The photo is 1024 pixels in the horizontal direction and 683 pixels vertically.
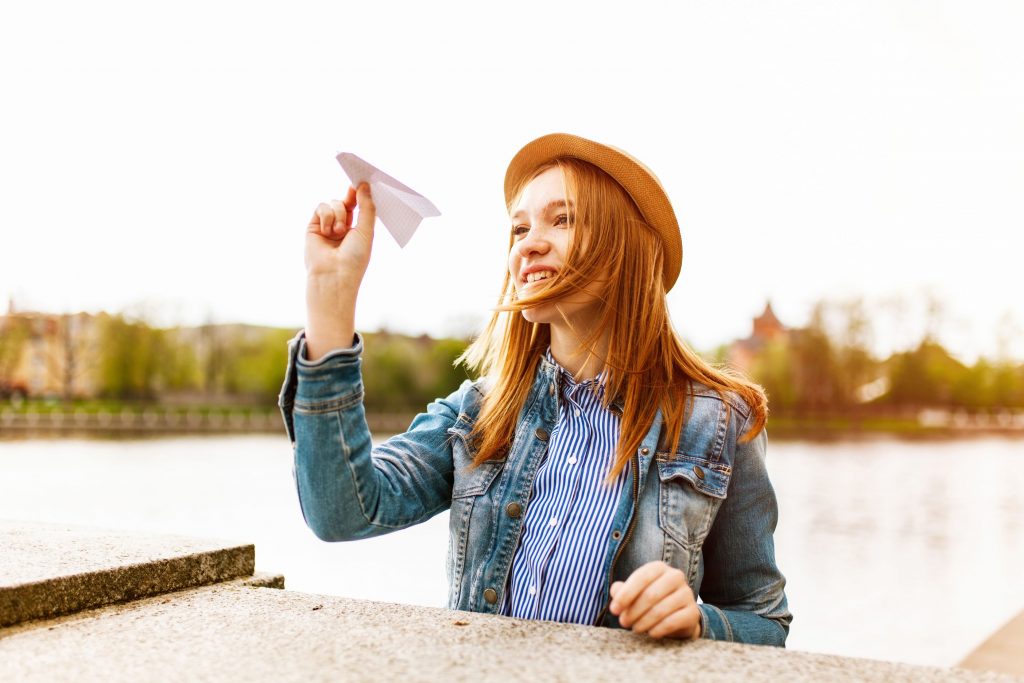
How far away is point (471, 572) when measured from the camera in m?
1.73

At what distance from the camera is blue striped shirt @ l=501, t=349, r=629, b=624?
64.0 inches

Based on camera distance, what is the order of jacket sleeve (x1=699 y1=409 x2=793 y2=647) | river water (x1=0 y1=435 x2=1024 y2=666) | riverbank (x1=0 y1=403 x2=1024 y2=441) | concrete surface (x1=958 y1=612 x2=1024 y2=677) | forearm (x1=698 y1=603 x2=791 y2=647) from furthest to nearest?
1. riverbank (x1=0 y1=403 x2=1024 y2=441)
2. river water (x1=0 y1=435 x2=1024 y2=666)
3. concrete surface (x1=958 y1=612 x2=1024 y2=677)
4. jacket sleeve (x1=699 y1=409 x2=793 y2=647)
5. forearm (x1=698 y1=603 x2=791 y2=647)

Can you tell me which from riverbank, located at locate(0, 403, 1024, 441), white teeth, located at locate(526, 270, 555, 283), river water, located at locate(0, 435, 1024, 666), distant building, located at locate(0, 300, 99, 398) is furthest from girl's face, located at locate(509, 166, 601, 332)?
distant building, located at locate(0, 300, 99, 398)

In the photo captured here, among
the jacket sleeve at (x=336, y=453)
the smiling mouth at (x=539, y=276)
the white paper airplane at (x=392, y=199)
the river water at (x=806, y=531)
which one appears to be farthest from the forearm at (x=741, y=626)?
the river water at (x=806, y=531)

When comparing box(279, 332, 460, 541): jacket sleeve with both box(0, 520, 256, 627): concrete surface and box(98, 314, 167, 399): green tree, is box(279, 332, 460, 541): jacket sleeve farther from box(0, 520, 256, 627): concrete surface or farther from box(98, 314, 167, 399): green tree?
box(98, 314, 167, 399): green tree

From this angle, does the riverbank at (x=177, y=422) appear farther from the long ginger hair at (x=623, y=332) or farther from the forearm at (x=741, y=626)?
the forearm at (x=741, y=626)

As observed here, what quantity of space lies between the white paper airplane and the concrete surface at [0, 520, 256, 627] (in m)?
0.73

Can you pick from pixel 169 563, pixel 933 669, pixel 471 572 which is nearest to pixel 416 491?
pixel 471 572

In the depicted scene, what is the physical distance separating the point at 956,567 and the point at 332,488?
20791 mm

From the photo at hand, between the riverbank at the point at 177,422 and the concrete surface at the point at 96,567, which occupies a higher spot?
the concrete surface at the point at 96,567

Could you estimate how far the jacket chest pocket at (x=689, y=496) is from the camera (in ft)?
5.39

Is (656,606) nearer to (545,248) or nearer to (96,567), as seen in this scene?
(545,248)

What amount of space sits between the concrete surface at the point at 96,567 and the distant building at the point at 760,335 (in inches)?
3328

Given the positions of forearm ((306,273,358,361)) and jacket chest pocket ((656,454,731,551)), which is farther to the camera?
jacket chest pocket ((656,454,731,551))
